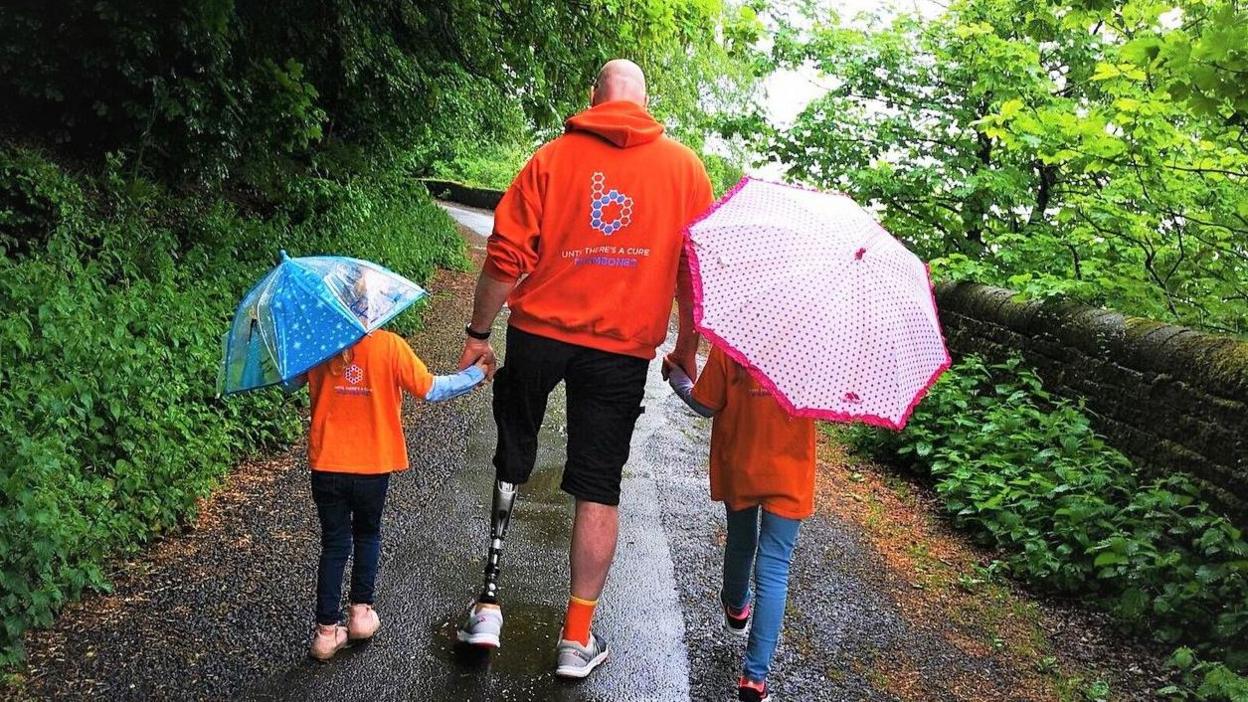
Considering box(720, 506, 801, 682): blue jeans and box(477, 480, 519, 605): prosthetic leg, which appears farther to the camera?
box(477, 480, 519, 605): prosthetic leg

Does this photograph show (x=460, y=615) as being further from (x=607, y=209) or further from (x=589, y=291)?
(x=607, y=209)

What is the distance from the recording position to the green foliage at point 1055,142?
6.03 metres

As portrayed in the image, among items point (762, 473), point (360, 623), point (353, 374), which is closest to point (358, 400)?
point (353, 374)

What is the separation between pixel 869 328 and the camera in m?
2.95

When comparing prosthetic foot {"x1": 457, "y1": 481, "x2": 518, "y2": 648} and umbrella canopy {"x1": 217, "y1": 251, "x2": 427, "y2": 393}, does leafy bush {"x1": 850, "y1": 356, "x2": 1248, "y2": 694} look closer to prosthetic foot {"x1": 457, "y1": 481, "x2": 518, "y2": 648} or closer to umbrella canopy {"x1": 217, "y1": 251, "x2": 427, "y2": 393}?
prosthetic foot {"x1": 457, "y1": 481, "x2": 518, "y2": 648}

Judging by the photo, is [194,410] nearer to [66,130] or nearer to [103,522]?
[103,522]

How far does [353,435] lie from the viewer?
3270 mm

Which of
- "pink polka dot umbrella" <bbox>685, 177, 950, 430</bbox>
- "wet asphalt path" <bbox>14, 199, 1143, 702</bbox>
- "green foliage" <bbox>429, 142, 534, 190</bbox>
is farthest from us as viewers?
"green foliage" <bbox>429, 142, 534, 190</bbox>

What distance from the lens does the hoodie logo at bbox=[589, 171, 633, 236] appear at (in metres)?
3.29

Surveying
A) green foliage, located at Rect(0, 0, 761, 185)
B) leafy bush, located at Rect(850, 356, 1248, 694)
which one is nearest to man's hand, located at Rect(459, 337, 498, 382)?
leafy bush, located at Rect(850, 356, 1248, 694)

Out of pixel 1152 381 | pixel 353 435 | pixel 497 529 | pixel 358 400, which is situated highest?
pixel 358 400

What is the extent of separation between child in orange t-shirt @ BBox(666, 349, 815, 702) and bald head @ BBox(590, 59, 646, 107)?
1037mm

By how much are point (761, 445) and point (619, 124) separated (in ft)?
4.22

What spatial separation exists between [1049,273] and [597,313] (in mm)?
5782
